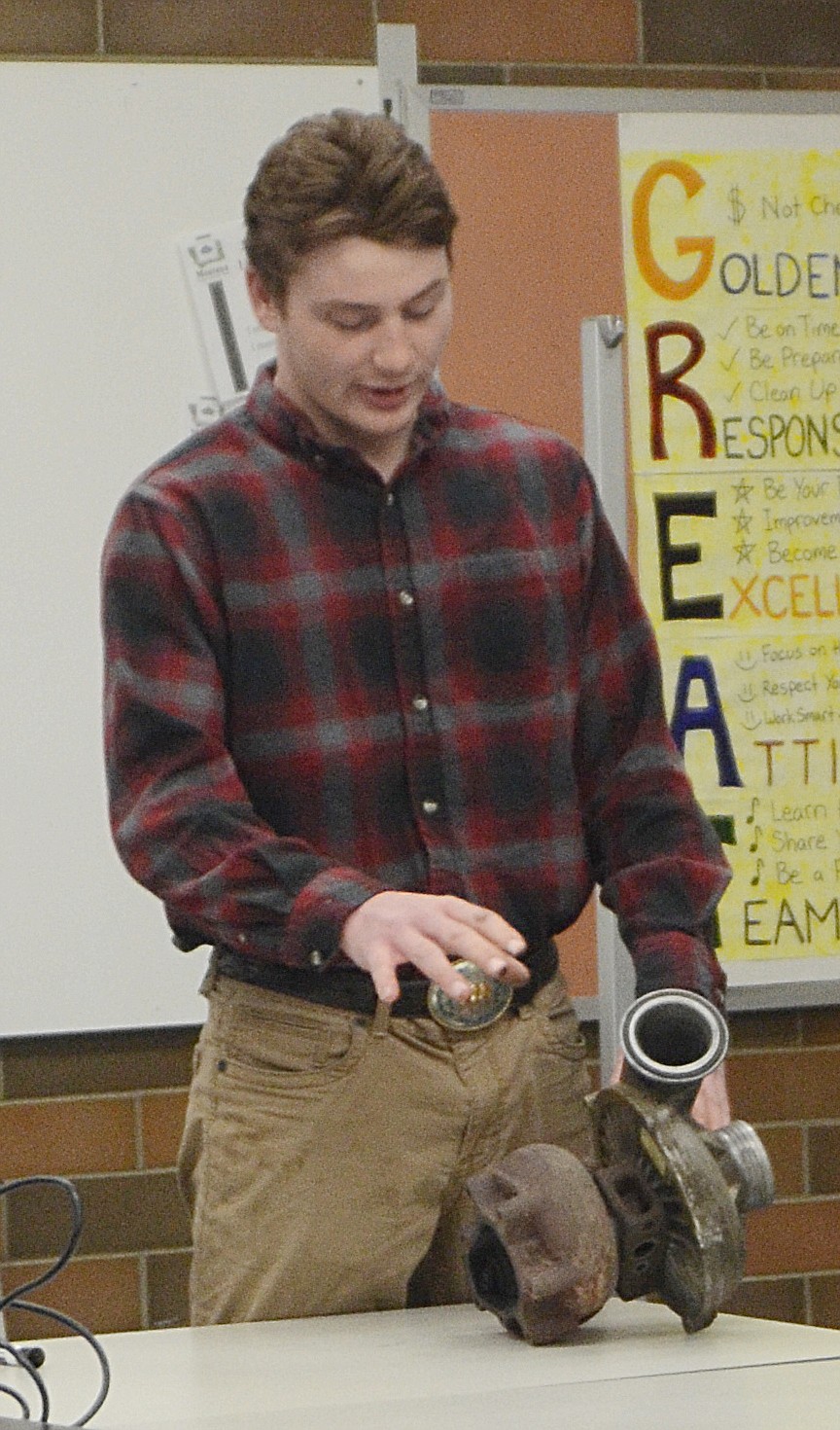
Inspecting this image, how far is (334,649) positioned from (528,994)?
0.33 metres

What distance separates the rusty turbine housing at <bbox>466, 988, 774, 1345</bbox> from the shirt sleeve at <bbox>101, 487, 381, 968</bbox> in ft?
0.74

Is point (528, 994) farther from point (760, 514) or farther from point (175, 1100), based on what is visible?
point (760, 514)

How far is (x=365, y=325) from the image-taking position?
1.62 metres

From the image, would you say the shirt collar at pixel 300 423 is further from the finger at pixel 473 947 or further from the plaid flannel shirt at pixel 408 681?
the finger at pixel 473 947

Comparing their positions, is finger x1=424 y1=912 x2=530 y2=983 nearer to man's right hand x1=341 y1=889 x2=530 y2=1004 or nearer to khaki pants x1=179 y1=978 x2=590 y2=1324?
man's right hand x1=341 y1=889 x2=530 y2=1004

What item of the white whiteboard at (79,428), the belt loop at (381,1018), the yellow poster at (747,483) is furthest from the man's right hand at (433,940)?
the yellow poster at (747,483)

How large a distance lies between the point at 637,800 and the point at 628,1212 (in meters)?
0.43

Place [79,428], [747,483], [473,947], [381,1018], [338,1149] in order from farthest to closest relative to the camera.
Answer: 1. [747,483]
2. [79,428]
3. [338,1149]
4. [381,1018]
5. [473,947]

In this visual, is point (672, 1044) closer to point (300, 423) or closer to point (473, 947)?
point (473, 947)

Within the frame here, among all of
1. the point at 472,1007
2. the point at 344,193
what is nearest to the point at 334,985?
the point at 472,1007

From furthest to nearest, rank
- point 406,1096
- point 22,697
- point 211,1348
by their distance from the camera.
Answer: point 22,697, point 406,1096, point 211,1348

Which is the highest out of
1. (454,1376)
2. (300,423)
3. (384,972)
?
(300,423)

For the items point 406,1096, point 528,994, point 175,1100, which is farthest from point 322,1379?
point 175,1100

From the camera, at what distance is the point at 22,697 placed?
281cm
